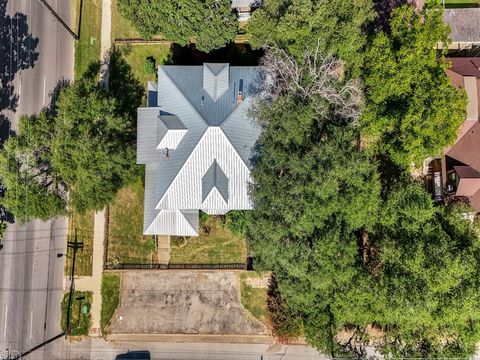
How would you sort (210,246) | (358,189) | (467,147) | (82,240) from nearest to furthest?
(358,189), (467,147), (210,246), (82,240)

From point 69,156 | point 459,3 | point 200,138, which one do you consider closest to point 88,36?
point 69,156

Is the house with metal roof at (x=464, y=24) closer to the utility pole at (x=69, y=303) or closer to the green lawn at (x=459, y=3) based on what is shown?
the green lawn at (x=459, y=3)

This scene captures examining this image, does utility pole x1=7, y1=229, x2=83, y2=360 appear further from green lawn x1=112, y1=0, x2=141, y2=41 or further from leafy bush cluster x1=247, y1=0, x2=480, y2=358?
green lawn x1=112, y1=0, x2=141, y2=41

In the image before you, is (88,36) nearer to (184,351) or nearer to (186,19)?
(186,19)

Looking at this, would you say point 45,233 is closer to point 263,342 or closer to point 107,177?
point 107,177

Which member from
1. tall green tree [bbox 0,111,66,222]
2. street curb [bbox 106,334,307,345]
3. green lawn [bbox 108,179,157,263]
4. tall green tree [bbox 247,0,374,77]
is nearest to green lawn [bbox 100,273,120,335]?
street curb [bbox 106,334,307,345]

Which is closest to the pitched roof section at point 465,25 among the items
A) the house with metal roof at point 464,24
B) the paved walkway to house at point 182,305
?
the house with metal roof at point 464,24
